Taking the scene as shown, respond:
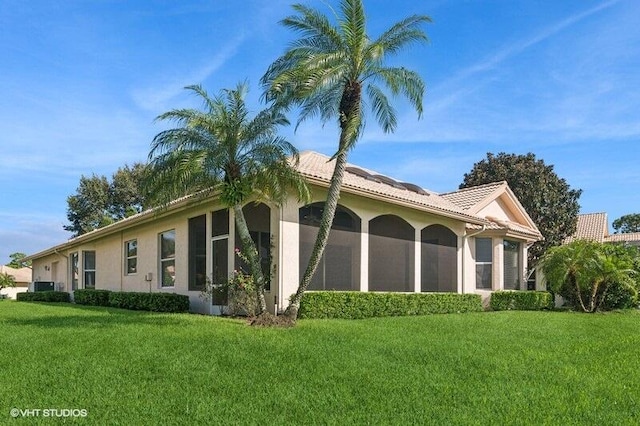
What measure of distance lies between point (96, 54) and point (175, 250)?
25.4ft

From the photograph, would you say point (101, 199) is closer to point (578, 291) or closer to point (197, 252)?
point (197, 252)

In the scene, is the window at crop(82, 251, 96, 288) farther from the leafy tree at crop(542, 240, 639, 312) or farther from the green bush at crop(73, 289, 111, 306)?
the leafy tree at crop(542, 240, 639, 312)

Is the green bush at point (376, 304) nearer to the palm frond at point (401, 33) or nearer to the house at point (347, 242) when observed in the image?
the house at point (347, 242)

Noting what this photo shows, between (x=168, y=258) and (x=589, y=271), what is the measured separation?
49.8 feet

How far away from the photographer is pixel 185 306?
16641 mm

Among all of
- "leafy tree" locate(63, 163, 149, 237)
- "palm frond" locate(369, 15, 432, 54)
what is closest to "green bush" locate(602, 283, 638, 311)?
"palm frond" locate(369, 15, 432, 54)

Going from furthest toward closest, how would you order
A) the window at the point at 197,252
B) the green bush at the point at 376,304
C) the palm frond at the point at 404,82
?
the window at the point at 197,252
the green bush at the point at 376,304
the palm frond at the point at 404,82

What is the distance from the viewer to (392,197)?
55.0ft

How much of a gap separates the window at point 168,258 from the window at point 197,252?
4.92 feet

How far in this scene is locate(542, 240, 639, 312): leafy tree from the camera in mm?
19156

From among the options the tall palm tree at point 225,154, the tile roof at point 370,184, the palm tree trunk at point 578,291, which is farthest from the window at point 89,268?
the palm tree trunk at point 578,291

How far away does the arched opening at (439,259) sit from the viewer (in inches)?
752

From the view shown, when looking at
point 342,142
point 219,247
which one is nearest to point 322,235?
point 342,142

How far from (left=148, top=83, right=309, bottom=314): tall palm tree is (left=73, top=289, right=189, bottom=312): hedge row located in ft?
15.2
